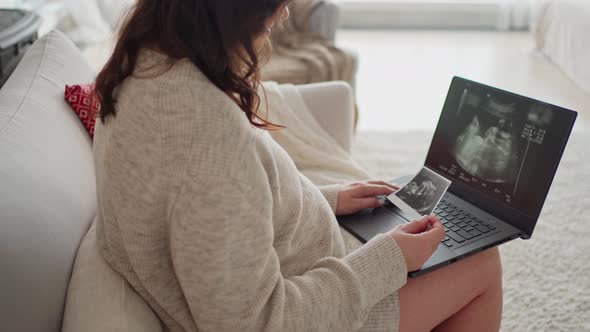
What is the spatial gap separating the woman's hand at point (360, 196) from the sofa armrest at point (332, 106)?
505mm

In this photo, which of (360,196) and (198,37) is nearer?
(198,37)

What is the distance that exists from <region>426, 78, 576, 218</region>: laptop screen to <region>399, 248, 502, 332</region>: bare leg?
14cm

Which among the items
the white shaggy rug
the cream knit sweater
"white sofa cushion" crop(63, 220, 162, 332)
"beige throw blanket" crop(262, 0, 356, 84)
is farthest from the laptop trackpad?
"beige throw blanket" crop(262, 0, 356, 84)

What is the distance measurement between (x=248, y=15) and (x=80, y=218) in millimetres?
514

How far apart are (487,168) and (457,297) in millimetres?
280

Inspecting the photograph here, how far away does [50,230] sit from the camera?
911mm

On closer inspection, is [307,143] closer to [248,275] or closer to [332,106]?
[332,106]

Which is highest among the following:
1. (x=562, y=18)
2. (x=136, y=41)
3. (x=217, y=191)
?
(x=136, y=41)

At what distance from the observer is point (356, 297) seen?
912 mm

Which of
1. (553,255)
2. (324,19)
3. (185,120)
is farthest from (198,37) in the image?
(324,19)

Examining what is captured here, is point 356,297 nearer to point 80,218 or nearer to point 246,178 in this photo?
point 246,178

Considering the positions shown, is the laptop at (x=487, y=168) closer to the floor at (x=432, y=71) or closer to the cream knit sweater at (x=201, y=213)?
the cream knit sweater at (x=201, y=213)

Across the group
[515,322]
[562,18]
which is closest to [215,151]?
[515,322]

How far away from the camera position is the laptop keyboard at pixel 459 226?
3.65 ft
